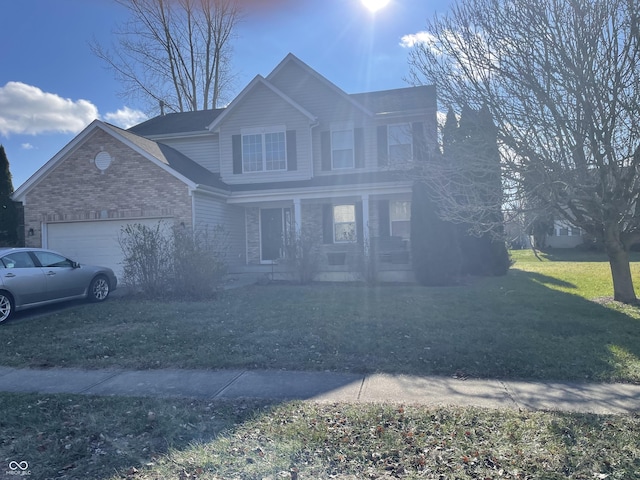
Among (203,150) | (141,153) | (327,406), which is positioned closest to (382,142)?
(203,150)

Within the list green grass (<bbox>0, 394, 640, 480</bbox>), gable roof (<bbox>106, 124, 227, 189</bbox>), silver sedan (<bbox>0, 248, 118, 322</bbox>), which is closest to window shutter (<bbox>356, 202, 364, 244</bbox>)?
gable roof (<bbox>106, 124, 227, 189</bbox>)

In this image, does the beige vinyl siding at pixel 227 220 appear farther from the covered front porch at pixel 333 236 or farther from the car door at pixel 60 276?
the car door at pixel 60 276

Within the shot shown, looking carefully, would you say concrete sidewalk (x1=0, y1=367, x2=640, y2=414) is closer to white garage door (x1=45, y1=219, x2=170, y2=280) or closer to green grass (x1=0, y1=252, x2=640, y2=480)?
green grass (x1=0, y1=252, x2=640, y2=480)

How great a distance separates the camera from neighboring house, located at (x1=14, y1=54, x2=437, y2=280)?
13852 millimetres

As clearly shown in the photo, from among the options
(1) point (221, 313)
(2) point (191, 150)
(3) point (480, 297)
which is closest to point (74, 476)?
(1) point (221, 313)

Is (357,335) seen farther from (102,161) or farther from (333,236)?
(102,161)

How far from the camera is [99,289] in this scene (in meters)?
11.1

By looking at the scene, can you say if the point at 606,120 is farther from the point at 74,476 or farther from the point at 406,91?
the point at 406,91

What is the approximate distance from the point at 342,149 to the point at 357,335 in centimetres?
1084

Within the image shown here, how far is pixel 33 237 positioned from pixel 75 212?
5.59ft

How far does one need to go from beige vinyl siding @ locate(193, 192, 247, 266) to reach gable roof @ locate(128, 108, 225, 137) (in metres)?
3.69

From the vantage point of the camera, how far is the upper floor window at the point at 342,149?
53.3ft

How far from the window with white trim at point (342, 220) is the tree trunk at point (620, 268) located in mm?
8662

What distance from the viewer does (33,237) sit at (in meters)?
14.4
